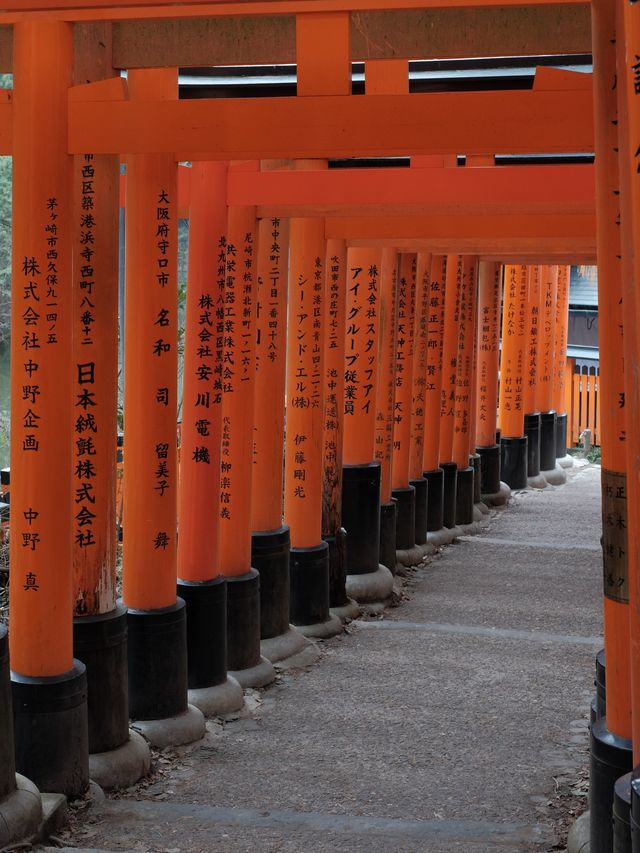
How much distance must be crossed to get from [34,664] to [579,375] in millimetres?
16484

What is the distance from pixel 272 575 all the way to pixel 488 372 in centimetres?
811

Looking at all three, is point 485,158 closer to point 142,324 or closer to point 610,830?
point 142,324

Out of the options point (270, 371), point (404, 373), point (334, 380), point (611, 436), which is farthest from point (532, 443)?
point (611, 436)

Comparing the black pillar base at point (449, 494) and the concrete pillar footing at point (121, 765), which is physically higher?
the black pillar base at point (449, 494)

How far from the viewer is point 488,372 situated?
1502 cm

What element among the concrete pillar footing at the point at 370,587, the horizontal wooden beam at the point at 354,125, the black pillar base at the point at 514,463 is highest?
the horizontal wooden beam at the point at 354,125

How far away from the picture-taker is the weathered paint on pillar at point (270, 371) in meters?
7.25

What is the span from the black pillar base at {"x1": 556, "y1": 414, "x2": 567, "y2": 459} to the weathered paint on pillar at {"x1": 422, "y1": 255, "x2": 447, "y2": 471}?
244 inches

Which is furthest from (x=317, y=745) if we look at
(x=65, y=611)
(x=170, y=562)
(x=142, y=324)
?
(x=142, y=324)

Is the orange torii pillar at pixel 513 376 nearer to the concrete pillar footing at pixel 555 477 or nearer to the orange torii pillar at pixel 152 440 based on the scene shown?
the concrete pillar footing at pixel 555 477

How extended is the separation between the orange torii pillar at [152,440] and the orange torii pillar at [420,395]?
5.58m

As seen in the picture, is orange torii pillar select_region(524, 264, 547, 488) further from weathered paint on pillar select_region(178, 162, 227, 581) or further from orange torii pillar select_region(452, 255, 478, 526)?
weathered paint on pillar select_region(178, 162, 227, 581)

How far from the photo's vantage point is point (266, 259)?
723 cm

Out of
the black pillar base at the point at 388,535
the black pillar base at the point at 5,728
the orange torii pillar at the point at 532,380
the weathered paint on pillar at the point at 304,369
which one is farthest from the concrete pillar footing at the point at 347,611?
the orange torii pillar at the point at 532,380
